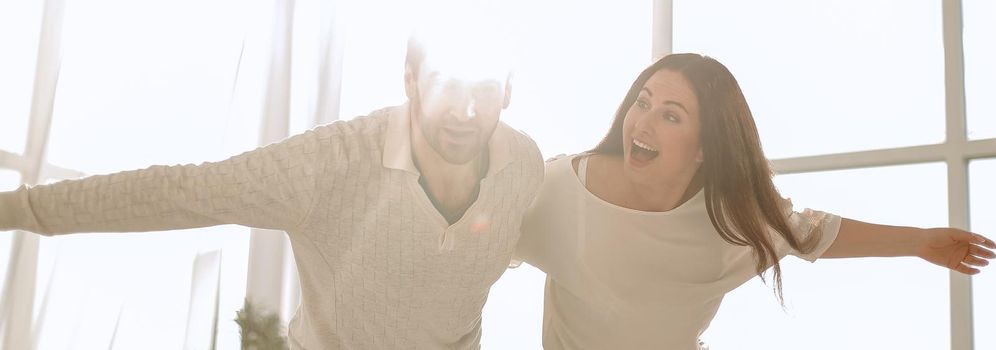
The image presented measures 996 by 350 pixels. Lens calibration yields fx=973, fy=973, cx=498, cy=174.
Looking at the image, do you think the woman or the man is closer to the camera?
the man

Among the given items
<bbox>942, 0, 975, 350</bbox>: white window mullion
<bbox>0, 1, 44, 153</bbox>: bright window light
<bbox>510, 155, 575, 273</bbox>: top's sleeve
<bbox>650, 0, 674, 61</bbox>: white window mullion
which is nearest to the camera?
<bbox>0, 1, 44, 153</bbox>: bright window light

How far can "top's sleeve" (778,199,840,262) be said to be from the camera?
210 centimetres

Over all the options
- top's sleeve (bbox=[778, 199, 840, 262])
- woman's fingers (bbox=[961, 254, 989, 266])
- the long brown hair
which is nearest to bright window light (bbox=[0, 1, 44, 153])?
the long brown hair

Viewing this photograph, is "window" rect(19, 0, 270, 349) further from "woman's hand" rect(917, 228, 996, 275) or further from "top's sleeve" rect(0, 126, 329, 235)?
"woman's hand" rect(917, 228, 996, 275)

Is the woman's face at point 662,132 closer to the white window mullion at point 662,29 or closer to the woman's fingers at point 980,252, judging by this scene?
the woman's fingers at point 980,252

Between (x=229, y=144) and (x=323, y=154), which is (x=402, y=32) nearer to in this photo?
(x=229, y=144)

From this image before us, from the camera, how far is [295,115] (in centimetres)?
290

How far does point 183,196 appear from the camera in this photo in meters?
1.58

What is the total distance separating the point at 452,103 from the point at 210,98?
3.59 feet

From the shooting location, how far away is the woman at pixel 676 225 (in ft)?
6.82

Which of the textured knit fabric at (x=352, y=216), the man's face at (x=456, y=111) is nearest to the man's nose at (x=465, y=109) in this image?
the man's face at (x=456, y=111)

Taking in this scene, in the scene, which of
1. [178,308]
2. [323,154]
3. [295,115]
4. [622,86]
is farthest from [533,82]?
[323,154]

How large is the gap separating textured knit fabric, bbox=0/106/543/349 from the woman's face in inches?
9.9

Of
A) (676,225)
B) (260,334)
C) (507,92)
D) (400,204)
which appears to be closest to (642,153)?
(676,225)
